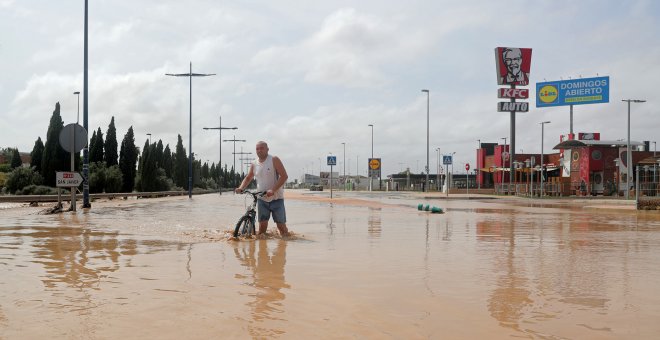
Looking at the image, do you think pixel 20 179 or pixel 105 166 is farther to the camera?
pixel 105 166

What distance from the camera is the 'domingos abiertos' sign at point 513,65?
72625mm

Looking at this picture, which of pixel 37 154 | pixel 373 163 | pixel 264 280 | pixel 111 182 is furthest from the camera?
pixel 373 163

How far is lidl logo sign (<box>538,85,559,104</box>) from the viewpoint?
71438mm

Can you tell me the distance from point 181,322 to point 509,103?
7319 cm

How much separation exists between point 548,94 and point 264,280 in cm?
7232

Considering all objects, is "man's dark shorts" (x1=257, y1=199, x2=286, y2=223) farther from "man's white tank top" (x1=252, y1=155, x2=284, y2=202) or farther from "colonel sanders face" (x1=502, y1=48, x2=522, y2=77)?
"colonel sanders face" (x1=502, y1=48, x2=522, y2=77)

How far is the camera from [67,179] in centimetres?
1853

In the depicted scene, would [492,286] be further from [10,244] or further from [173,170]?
[173,170]

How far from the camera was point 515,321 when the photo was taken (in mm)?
4473

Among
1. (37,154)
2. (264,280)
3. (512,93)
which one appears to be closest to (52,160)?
(37,154)

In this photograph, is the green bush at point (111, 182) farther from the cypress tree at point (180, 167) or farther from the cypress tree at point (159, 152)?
the cypress tree at point (180, 167)

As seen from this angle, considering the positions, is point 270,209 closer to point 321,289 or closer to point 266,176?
point 266,176

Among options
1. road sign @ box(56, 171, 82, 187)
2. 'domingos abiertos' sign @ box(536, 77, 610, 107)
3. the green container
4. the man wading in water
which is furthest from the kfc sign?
the man wading in water

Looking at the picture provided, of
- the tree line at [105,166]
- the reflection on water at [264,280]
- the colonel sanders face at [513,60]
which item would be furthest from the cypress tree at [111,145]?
the reflection on water at [264,280]
